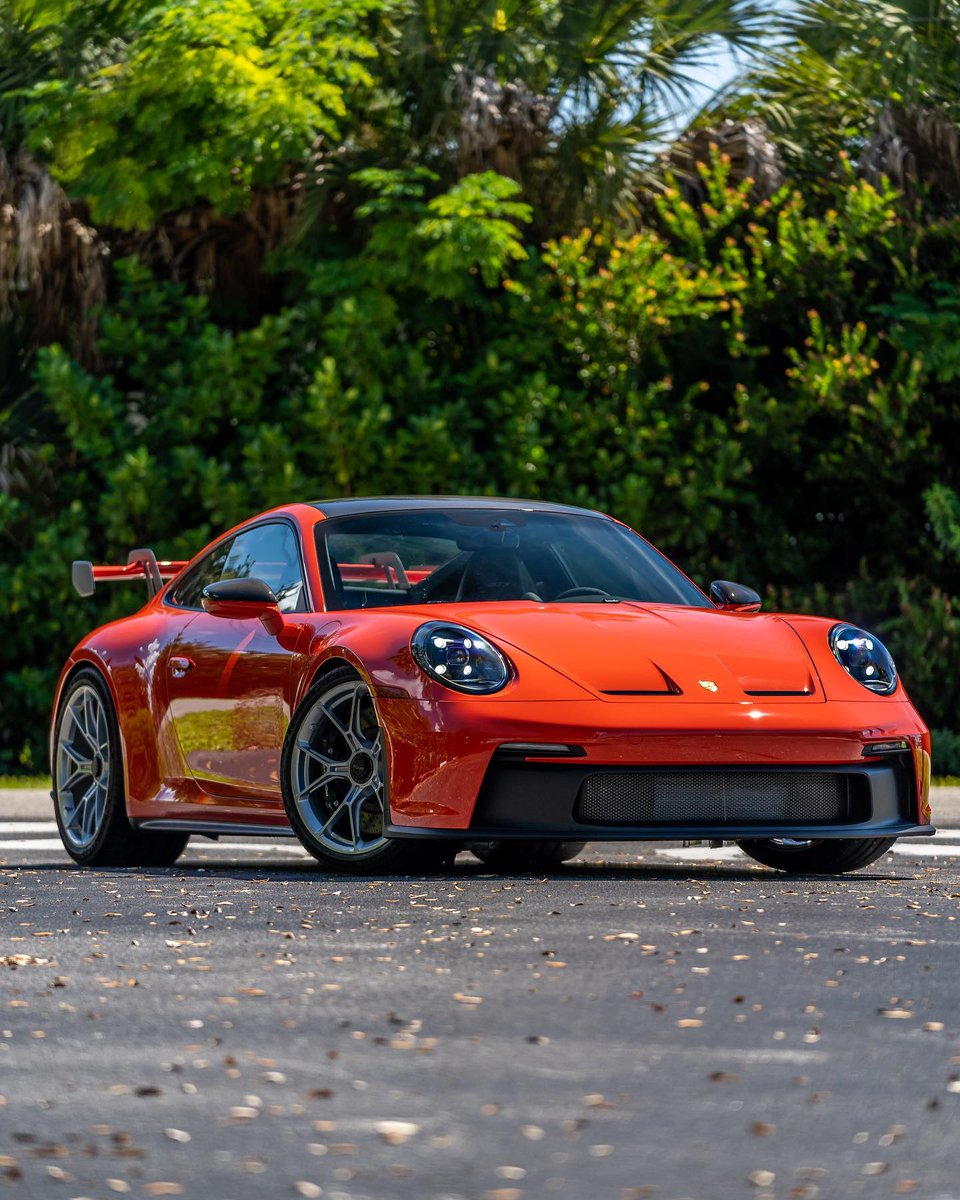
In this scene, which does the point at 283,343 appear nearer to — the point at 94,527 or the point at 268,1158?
the point at 94,527

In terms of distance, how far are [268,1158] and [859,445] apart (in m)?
16.1

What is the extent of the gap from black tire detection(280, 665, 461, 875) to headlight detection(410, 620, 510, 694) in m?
0.28

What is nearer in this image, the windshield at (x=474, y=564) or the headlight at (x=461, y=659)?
the headlight at (x=461, y=659)

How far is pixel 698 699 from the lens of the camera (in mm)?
7832

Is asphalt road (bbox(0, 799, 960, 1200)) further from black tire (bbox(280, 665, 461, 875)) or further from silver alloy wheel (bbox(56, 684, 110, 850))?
silver alloy wheel (bbox(56, 684, 110, 850))

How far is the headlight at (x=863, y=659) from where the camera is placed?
329 inches

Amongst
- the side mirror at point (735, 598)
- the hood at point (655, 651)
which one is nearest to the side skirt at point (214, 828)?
the hood at point (655, 651)

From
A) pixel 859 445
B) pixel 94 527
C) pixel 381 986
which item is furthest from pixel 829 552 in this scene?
pixel 381 986

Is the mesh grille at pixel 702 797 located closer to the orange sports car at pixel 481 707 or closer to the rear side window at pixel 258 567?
the orange sports car at pixel 481 707

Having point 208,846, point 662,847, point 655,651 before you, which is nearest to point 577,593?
point 655,651

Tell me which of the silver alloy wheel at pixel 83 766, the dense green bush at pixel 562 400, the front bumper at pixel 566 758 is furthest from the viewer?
the dense green bush at pixel 562 400

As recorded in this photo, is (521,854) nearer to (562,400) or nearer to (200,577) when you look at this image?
(200,577)

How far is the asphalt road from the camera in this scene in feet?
12.1

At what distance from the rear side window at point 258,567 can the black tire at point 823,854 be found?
2.01 metres
